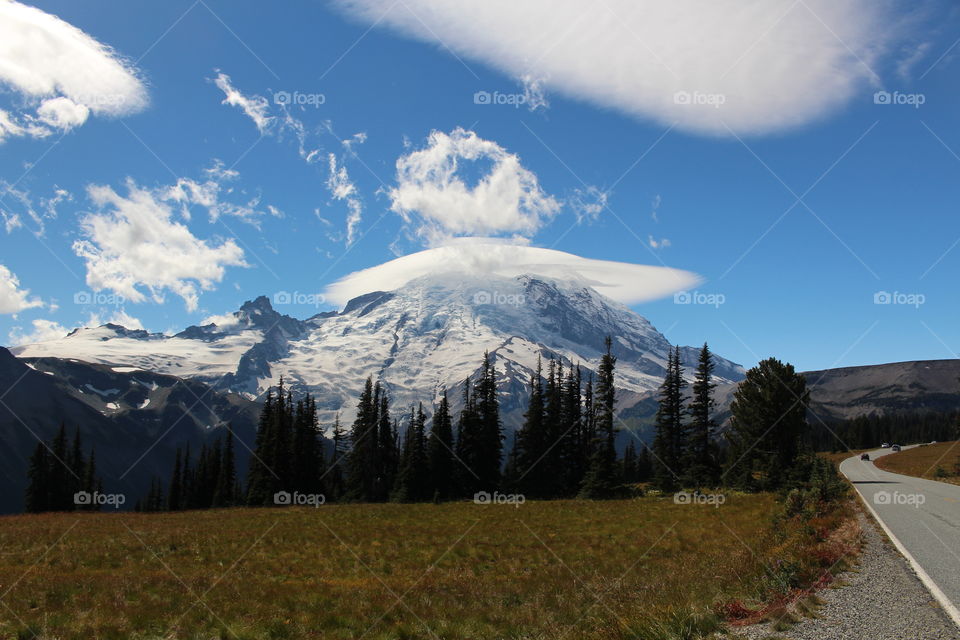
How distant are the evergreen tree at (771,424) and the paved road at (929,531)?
377 inches

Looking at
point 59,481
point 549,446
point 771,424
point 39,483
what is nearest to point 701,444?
point 771,424

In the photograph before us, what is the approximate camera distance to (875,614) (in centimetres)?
981

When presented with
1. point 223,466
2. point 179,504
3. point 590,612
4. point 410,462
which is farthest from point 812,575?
point 179,504

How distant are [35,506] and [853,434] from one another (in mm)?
195265

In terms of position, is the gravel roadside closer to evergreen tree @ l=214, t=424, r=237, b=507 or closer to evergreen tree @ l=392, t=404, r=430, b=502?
evergreen tree @ l=392, t=404, r=430, b=502

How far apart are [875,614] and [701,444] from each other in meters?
49.9

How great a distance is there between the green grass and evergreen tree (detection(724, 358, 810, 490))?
14.0 meters

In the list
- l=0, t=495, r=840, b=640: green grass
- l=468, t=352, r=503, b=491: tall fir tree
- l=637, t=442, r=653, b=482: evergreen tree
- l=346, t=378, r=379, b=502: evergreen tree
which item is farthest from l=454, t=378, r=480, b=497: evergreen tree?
l=637, t=442, r=653, b=482: evergreen tree

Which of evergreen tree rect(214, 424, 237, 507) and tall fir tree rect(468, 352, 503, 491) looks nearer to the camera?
tall fir tree rect(468, 352, 503, 491)

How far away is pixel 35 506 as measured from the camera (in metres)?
81.0

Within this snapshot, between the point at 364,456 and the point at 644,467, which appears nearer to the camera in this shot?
the point at 364,456

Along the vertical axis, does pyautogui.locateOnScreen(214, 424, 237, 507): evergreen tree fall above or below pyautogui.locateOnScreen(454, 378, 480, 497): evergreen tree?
below

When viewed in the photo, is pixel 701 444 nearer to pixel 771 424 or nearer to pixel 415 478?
pixel 771 424

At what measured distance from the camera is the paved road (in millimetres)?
11516
